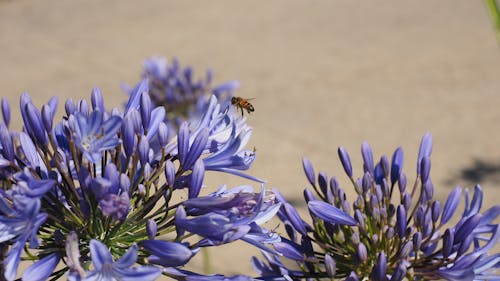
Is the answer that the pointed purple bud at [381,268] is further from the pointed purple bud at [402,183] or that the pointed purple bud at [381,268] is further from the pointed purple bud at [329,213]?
the pointed purple bud at [402,183]

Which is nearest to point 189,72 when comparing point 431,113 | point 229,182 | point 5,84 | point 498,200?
point 229,182

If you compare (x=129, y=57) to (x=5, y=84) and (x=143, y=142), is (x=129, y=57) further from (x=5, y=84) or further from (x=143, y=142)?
(x=143, y=142)

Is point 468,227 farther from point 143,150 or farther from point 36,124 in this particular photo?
point 36,124

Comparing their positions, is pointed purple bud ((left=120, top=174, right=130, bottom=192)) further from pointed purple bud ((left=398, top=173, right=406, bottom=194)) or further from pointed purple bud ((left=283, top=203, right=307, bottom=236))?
A: pointed purple bud ((left=398, top=173, right=406, bottom=194))

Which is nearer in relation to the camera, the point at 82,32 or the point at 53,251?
the point at 53,251

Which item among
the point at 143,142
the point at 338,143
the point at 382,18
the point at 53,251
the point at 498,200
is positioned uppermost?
the point at 382,18

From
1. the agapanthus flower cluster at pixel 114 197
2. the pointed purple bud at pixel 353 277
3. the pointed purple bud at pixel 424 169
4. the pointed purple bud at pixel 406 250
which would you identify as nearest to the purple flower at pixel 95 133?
the agapanthus flower cluster at pixel 114 197

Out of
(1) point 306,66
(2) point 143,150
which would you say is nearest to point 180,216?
(2) point 143,150
